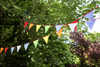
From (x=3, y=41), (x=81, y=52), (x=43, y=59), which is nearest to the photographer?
(x=3, y=41)

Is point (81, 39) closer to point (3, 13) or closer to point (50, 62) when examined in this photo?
point (50, 62)

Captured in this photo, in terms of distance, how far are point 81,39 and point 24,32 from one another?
4726 mm

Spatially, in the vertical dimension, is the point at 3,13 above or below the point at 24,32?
above

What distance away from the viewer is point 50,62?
6.16 m

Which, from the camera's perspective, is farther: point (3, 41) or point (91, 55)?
point (91, 55)

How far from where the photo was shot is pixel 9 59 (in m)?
5.15

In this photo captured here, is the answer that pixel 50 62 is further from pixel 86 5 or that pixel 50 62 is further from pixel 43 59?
pixel 86 5

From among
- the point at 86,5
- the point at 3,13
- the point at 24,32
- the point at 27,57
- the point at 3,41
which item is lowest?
the point at 27,57

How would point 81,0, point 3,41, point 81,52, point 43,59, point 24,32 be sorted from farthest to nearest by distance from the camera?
1. point 81,52
2. point 81,0
3. point 43,59
4. point 24,32
5. point 3,41

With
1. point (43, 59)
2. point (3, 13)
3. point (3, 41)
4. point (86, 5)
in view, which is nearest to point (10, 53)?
point (3, 41)

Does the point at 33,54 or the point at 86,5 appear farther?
the point at 86,5

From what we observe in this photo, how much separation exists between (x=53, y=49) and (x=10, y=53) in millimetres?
2379

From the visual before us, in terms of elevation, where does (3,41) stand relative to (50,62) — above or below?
above

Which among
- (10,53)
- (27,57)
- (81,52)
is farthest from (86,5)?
(10,53)
